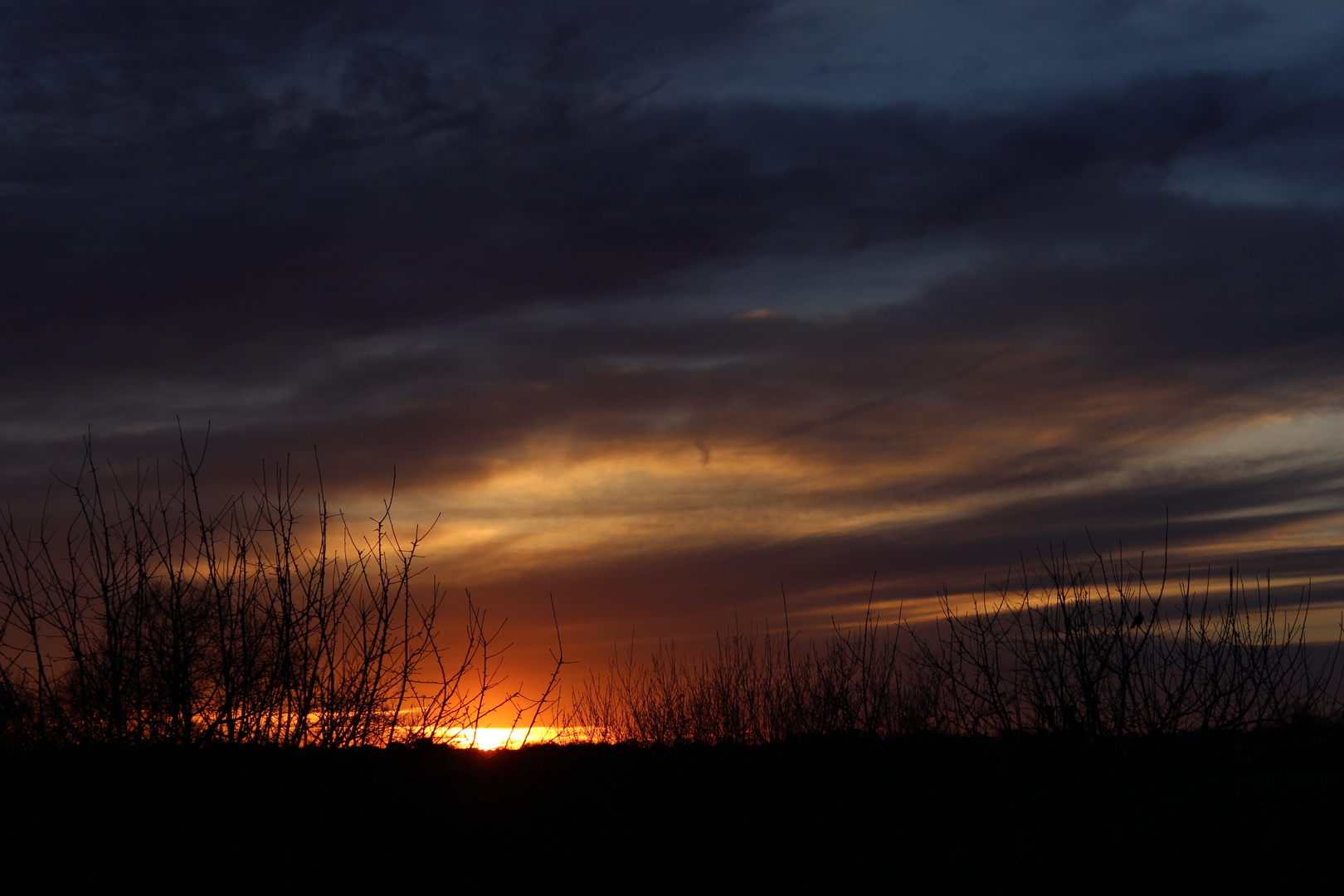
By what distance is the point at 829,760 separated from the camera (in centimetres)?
1605

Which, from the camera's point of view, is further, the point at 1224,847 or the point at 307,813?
the point at 1224,847

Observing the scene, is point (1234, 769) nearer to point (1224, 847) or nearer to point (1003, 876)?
point (1224, 847)

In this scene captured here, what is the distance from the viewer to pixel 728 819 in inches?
632

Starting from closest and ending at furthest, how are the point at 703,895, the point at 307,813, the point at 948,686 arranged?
1. the point at 307,813
2. the point at 948,686
3. the point at 703,895

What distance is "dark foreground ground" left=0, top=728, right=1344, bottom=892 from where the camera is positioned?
23.2 feet

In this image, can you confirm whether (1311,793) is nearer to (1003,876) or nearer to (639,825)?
(1003,876)

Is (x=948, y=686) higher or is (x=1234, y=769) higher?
(x=948, y=686)

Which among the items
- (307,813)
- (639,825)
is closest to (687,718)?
(639,825)

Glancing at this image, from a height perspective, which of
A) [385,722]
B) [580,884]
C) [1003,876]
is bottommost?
[580,884]

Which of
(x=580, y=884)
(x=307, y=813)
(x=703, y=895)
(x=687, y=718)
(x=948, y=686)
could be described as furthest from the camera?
(x=687, y=718)

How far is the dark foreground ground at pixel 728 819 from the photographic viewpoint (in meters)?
7.08

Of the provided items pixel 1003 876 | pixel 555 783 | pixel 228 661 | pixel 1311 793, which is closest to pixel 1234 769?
pixel 1311 793

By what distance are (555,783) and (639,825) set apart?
97.6 inches

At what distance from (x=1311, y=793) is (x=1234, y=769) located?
26.8 inches
